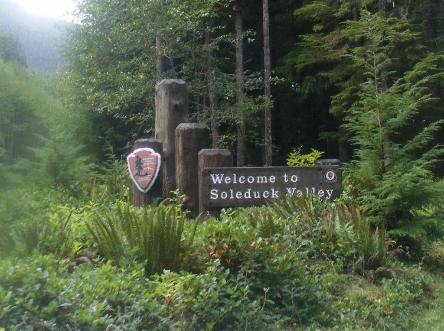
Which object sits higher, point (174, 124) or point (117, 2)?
point (117, 2)

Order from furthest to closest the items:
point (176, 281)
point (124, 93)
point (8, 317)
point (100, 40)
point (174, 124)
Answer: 1. point (100, 40)
2. point (124, 93)
3. point (174, 124)
4. point (176, 281)
5. point (8, 317)

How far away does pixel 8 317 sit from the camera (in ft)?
14.8

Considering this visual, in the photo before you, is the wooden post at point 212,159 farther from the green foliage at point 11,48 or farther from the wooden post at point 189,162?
the green foliage at point 11,48

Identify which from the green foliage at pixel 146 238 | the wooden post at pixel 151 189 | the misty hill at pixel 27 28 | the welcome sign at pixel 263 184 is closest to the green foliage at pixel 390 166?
the welcome sign at pixel 263 184

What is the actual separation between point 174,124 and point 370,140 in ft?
10.8

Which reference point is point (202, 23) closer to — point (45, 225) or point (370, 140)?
point (370, 140)

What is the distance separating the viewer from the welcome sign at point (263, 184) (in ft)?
31.9

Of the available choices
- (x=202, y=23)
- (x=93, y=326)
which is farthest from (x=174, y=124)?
(x=202, y=23)

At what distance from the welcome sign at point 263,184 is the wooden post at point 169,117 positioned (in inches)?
55.6

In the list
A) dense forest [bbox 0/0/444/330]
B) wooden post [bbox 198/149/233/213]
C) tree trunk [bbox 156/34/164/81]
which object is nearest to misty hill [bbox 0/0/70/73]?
dense forest [bbox 0/0/444/330]

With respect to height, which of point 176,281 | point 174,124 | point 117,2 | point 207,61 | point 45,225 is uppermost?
point 117,2

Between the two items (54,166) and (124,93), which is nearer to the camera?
(54,166)

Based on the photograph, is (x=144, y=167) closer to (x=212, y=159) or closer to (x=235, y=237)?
(x=212, y=159)

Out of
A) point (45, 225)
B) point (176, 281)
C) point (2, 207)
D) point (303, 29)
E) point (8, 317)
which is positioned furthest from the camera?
point (303, 29)
